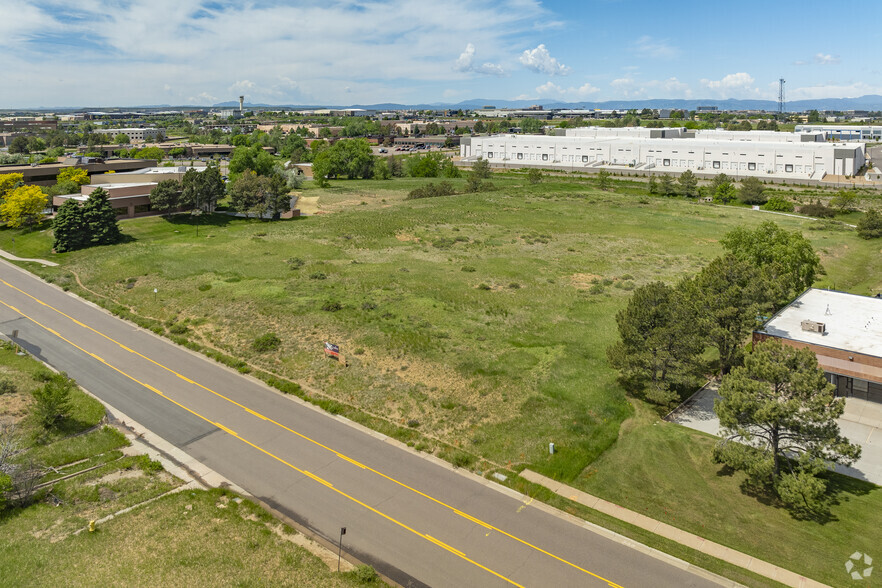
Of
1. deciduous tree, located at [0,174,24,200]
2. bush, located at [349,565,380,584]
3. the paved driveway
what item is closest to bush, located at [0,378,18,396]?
bush, located at [349,565,380,584]

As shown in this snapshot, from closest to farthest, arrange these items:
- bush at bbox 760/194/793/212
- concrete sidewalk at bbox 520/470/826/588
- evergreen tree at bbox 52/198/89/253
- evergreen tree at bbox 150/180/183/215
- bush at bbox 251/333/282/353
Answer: concrete sidewalk at bbox 520/470/826/588 < bush at bbox 251/333/282/353 < evergreen tree at bbox 52/198/89/253 < evergreen tree at bbox 150/180/183/215 < bush at bbox 760/194/793/212

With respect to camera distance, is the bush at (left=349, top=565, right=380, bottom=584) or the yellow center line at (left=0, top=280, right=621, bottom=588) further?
the yellow center line at (left=0, top=280, right=621, bottom=588)

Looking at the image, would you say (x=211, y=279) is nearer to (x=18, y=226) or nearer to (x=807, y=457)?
(x=18, y=226)

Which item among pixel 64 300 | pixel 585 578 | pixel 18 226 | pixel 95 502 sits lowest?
pixel 585 578

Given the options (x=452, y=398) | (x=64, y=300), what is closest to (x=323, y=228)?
(x=64, y=300)

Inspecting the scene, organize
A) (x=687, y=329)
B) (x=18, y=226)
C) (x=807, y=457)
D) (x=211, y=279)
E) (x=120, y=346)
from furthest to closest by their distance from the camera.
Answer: (x=18, y=226)
(x=211, y=279)
(x=120, y=346)
(x=687, y=329)
(x=807, y=457)

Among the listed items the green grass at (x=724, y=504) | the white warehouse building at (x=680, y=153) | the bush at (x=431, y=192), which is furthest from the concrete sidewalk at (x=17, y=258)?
the white warehouse building at (x=680, y=153)

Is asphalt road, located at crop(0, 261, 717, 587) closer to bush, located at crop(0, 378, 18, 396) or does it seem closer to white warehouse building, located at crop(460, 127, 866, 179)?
bush, located at crop(0, 378, 18, 396)
